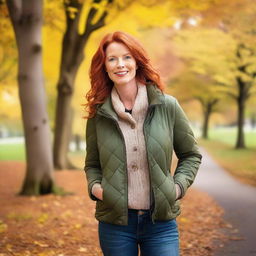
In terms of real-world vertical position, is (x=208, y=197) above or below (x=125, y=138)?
below

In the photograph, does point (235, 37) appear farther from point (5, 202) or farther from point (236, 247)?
point (236, 247)

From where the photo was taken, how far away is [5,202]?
8.96 meters

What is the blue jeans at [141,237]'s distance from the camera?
2594 mm

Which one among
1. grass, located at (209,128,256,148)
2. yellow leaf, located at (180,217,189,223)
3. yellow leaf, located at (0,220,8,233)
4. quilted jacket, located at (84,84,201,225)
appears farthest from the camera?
grass, located at (209,128,256,148)

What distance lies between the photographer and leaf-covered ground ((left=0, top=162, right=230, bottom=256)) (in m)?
5.57

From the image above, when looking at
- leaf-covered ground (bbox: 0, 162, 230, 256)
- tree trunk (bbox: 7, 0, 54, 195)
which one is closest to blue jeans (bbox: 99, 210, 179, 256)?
leaf-covered ground (bbox: 0, 162, 230, 256)

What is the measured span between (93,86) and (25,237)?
374 centimetres

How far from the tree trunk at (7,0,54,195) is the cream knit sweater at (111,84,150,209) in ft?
22.6

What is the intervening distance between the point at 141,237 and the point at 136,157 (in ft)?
1.56

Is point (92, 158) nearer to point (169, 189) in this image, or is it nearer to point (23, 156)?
point (169, 189)

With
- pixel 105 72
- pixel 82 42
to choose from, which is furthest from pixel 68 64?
pixel 105 72

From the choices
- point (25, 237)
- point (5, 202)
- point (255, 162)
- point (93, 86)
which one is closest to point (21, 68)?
point (5, 202)

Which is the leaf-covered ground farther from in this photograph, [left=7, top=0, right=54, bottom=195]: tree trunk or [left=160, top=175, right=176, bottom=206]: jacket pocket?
[left=160, top=175, right=176, bottom=206]: jacket pocket

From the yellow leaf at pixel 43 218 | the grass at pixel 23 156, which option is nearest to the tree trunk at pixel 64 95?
the grass at pixel 23 156
